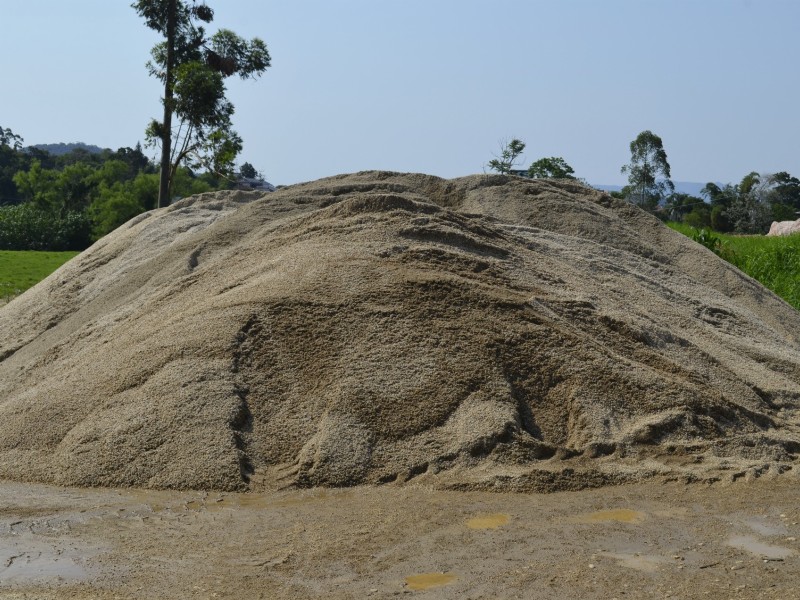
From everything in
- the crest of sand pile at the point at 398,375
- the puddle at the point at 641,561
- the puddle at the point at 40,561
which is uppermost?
the crest of sand pile at the point at 398,375

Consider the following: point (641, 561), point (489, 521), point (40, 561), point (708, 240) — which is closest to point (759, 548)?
point (641, 561)

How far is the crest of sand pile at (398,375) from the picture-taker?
5223mm

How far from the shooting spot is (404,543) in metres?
4.23

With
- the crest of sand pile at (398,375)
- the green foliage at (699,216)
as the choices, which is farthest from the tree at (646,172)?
the crest of sand pile at (398,375)

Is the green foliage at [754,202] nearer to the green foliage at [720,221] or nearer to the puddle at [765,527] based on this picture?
the green foliage at [720,221]

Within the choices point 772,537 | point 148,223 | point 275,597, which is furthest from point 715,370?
point 148,223

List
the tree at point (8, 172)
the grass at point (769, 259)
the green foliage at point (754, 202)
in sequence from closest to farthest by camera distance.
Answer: the grass at point (769, 259)
the green foliage at point (754, 202)
the tree at point (8, 172)

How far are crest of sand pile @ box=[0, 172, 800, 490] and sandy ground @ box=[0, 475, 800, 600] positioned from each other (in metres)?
0.24

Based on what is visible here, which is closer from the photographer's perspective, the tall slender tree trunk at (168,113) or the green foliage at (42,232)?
the tall slender tree trunk at (168,113)

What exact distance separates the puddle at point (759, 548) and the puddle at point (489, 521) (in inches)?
40.5

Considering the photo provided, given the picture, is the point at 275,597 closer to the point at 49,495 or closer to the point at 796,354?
→ the point at 49,495

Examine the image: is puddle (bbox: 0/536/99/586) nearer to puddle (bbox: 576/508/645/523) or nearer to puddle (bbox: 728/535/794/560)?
puddle (bbox: 576/508/645/523)

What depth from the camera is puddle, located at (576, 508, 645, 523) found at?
4.55 m

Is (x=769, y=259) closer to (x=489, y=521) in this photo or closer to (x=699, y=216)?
(x=489, y=521)
